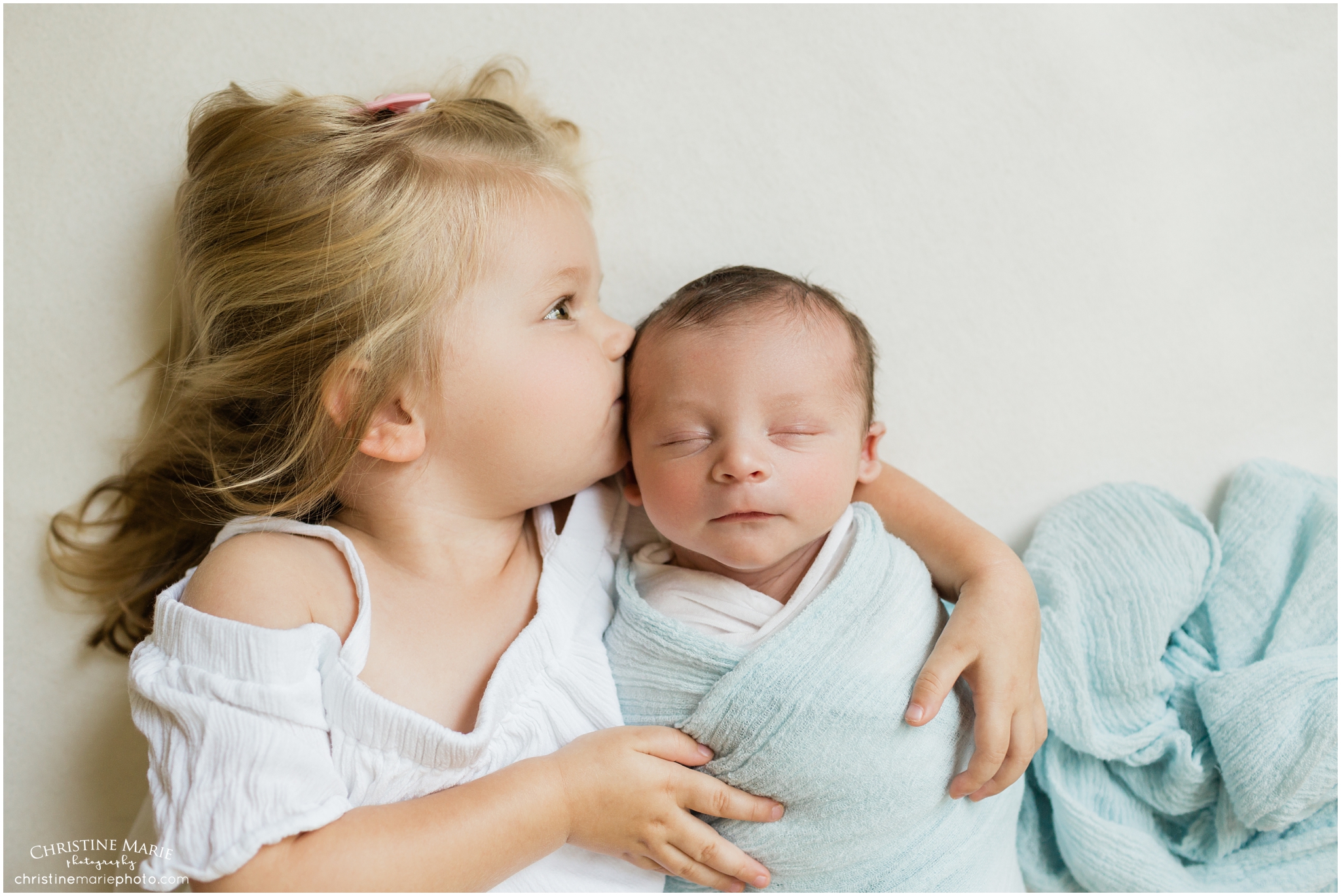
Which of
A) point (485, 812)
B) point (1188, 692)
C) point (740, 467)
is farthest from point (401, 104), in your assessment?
point (1188, 692)

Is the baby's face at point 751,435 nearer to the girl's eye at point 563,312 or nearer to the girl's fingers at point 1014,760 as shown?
the girl's eye at point 563,312

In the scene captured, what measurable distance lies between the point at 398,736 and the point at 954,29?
1256 millimetres

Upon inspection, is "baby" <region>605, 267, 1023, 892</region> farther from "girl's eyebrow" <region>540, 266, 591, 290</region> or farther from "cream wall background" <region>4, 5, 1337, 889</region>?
"cream wall background" <region>4, 5, 1337, 889</region>

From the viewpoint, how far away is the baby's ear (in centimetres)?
122

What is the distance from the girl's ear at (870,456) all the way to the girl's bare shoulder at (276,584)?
0.67 m

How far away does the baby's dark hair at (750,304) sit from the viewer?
110 cm

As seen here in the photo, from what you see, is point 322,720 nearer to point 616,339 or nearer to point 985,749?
point 616,339

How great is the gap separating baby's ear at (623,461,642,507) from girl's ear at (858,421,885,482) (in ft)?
0.98

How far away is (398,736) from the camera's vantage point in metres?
1.01

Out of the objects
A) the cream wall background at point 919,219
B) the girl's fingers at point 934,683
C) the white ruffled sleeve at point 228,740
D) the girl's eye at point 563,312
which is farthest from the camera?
the cream wall background at point 919,219

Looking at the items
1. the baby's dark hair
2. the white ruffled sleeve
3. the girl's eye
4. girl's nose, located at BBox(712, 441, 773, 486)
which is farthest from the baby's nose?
the white ruffled sleeve

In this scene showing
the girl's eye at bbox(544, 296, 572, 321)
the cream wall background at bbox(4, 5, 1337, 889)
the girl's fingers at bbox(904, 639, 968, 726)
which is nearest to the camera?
the girl's fingers at bbox(904, 639, 968, 726)

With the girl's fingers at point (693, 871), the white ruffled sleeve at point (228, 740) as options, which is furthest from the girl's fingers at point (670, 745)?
the white ruffled sleeve at point (228, 740)

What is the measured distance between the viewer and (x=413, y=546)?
1.14 metres
